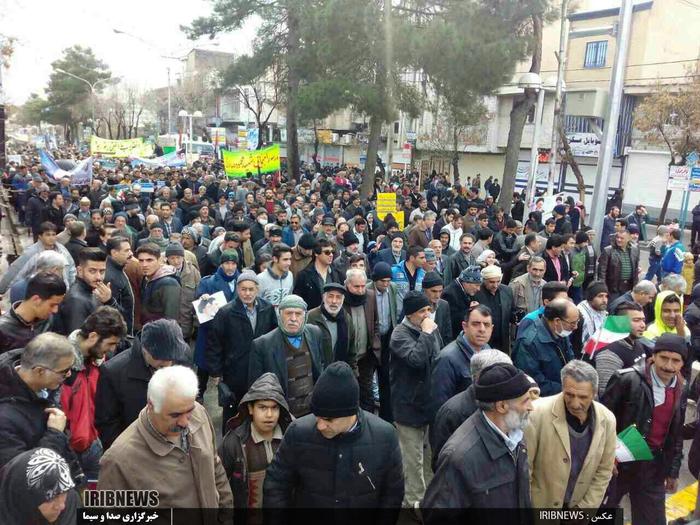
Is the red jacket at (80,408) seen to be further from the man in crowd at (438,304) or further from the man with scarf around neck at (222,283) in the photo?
the man in crowd at (438,304)

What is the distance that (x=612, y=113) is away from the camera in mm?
10500

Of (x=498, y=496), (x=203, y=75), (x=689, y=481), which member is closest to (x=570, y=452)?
(x=498, y=496)

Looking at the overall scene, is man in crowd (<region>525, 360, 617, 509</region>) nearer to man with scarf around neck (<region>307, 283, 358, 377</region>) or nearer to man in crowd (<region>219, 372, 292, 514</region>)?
man in crowd (<region>219, 372, 292, 514</region>)

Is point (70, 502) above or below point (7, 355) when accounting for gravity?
below

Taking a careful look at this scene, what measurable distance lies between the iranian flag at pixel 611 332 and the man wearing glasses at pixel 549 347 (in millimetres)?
304

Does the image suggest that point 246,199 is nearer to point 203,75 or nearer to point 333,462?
point 333,462

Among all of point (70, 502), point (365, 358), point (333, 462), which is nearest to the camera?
point (70, 502)

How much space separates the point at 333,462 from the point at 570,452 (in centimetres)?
132

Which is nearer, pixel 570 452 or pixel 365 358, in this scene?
pixel 570 452

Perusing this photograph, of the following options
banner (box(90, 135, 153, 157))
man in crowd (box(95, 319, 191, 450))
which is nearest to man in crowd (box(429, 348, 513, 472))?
man in crowd (box(95, 319, 191, 450))

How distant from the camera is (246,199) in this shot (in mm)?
13695

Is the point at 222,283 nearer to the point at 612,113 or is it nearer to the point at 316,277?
the point at 316,277

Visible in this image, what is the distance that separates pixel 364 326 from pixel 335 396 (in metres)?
2.73

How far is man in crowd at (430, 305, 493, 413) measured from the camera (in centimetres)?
392
